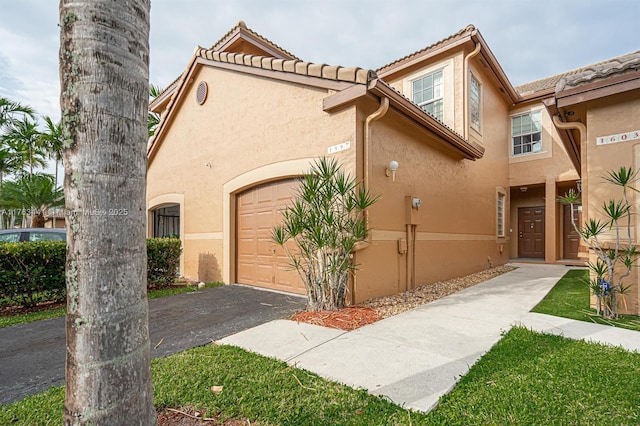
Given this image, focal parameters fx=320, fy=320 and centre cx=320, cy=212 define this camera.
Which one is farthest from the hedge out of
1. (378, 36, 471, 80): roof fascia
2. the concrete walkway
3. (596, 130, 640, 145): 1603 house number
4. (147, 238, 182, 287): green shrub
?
(378, 36, 471, 80): roof fascia

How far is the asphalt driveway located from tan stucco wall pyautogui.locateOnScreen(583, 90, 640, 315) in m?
5.25

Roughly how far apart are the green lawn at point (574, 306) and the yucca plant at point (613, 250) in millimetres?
205

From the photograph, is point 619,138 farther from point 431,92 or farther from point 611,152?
point 431,92

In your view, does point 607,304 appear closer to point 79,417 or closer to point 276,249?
point 276,249

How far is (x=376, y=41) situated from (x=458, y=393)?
35.6 ft

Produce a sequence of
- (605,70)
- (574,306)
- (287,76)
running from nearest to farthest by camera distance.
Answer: (605,70) → (574,306) → (287,76)

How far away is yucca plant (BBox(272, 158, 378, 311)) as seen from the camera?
5027mm

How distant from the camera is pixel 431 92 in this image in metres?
11.1

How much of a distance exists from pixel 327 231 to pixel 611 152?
4.75m

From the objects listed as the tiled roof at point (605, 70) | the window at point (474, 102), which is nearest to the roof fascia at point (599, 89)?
the tiled roof at point (605, 70)

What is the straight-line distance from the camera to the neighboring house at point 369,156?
239 inches

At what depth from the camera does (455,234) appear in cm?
922

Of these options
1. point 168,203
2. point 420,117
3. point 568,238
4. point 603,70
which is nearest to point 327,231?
point 420,117

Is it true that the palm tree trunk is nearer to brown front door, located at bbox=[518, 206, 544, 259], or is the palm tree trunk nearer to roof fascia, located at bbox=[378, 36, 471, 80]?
roof fascia, located at bbox=[378, 36, 471, 80]
